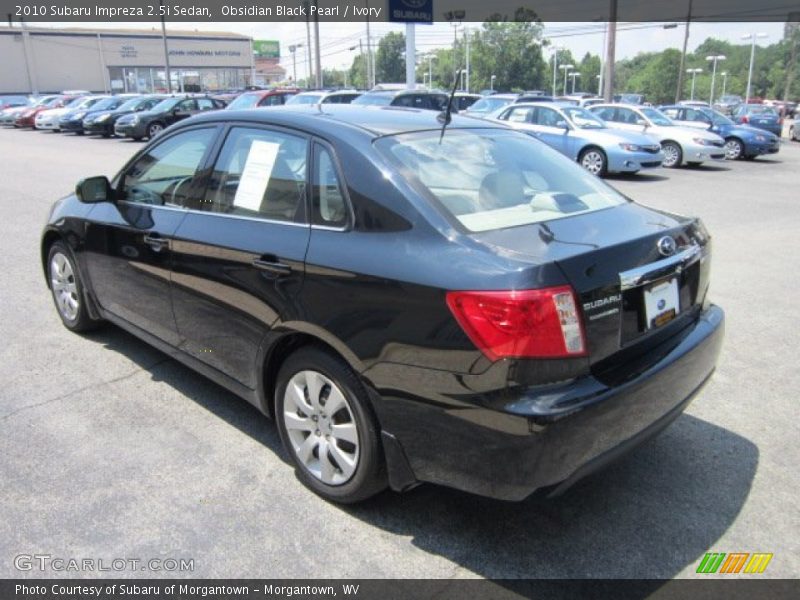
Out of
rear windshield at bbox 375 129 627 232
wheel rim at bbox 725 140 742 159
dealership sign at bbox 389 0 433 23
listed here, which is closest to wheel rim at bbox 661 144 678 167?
wheel rim at bbox 725 140 742 159

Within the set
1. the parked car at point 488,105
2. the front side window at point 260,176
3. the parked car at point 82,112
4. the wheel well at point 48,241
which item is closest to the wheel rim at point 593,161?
the parked car at point 488,105

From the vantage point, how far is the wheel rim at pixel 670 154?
677 inches

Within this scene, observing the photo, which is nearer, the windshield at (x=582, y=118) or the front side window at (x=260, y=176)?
the front side window at (x=260, y=176)

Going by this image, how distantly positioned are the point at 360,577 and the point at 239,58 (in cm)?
9106

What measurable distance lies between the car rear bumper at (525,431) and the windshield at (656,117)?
1677 centimetres

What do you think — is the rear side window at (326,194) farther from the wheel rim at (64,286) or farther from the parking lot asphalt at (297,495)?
the wheel rim at (64,286)

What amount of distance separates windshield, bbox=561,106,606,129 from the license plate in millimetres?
13520

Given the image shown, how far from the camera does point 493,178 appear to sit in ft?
10.4

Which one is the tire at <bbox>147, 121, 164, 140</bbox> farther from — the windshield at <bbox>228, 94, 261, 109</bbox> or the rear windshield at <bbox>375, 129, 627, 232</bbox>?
the rear windshield at <bbox>375, 129, 627, 232</bbox>

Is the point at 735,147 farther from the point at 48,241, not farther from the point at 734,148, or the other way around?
the point at 48,241

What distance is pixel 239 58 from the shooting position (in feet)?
281

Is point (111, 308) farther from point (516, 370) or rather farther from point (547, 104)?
point (547, 104)

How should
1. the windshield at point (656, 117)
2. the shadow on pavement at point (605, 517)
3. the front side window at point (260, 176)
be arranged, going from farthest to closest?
1. the windshield at point (656, 117)
2. the front side window at point (260, 176)
3. the shadow on pavement at point (605, 517)

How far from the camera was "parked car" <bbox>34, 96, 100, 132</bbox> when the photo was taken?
100ft
